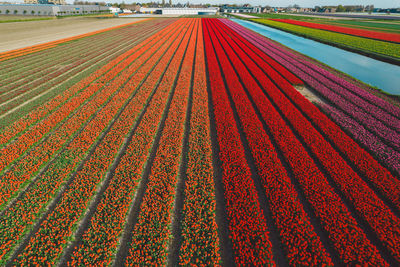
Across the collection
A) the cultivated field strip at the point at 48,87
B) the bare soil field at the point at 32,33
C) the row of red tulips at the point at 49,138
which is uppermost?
the bare soil field at the point at 32,33

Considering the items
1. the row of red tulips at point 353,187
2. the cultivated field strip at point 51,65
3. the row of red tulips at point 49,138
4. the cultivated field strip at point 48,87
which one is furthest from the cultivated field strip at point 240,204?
the cultivated field strip at point 51,65

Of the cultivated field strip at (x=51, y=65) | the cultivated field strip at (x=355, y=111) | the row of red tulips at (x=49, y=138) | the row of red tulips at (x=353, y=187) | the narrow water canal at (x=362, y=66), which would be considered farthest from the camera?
the narrow water canal at (x=362, y=66)

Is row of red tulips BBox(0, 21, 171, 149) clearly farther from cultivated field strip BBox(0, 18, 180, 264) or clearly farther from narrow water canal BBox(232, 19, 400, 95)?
narrow water canal BBox(232, 19, 400, 95)

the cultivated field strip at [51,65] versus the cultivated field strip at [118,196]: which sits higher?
the cultivated field strip at [51,65]

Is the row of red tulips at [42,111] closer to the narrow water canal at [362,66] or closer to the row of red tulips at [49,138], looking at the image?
the row of red tulips at [49,138]

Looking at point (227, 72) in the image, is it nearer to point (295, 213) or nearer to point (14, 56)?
point (295, 213)

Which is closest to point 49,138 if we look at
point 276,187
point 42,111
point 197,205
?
point 42,111

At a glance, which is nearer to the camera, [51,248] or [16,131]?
[51,248]

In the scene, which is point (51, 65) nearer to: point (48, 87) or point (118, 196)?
point (48, 87)

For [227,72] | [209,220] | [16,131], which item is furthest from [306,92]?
[16,131]
